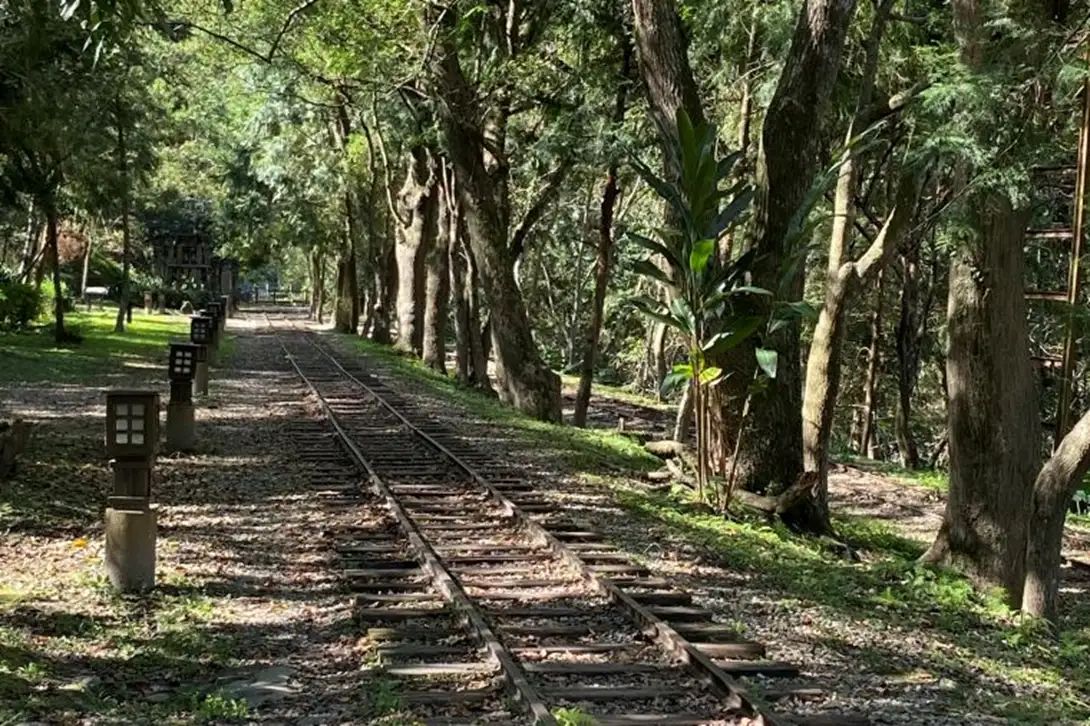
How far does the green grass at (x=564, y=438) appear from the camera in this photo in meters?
15.0

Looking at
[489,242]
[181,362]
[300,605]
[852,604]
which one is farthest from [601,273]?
[300,605]

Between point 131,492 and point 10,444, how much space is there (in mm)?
3789

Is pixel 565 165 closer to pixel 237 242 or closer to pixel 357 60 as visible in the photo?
pixel 357 60

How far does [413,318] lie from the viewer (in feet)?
121

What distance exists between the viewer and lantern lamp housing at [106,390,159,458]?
7.82 metres

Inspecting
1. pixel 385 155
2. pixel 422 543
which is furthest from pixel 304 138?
pixel 422 543

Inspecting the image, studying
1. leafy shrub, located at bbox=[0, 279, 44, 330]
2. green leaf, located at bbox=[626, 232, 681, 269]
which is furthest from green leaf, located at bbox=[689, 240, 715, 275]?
leafy shrub, located at bbox=[0, 279, 44, 330]

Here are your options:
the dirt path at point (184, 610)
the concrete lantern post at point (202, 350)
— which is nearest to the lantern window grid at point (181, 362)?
the dirt path at point (184, 610)

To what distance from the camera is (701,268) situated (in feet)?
35.6

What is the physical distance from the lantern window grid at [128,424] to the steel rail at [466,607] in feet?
7.16

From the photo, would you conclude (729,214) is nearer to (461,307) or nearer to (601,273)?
(601,273)

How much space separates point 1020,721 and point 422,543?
180 inches

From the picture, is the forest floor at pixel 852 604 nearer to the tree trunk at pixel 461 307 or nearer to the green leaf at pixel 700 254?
the green leaf at pixel 700 254

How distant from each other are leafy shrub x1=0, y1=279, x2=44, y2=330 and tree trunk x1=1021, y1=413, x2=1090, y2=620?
27.8m
